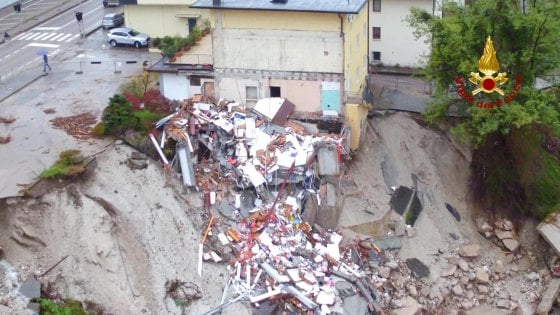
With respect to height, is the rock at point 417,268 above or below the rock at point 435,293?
above

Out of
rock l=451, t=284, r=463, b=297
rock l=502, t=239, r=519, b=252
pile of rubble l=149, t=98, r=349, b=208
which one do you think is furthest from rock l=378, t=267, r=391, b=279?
rock l=502, t=239, r=519, b=252

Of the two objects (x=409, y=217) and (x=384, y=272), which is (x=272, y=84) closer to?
(x=409, y=217)

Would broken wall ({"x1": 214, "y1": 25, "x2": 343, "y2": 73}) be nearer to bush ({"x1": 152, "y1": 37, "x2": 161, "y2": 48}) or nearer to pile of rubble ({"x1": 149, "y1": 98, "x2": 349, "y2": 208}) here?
pile of rubble ({"x1": 149, "y1": 98, "x2": 349, "y2": 208})

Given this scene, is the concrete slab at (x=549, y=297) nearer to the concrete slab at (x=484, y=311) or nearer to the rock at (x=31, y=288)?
the concrete slab at (x=484, y=311)

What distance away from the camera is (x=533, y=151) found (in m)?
41.9

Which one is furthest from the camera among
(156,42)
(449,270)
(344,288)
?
(156,42)

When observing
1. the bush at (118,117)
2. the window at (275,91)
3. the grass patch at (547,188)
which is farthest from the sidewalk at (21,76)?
the grass patch at (547,188)

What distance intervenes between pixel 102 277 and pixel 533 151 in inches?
928

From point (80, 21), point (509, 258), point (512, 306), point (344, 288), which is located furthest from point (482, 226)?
point (80, 21)

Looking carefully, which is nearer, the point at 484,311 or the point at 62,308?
the point at 62,308

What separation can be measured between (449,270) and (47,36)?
3394 cm

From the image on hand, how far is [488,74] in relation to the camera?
35531 millimetres

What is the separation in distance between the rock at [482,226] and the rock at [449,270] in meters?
3.67

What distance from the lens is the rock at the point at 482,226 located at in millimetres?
40031
